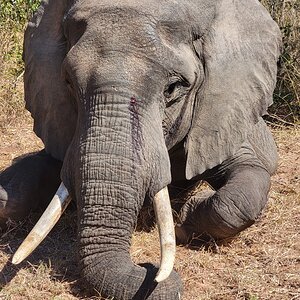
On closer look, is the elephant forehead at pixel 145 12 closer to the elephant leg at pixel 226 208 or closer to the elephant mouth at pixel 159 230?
the elephant mouth at pixel 159 230

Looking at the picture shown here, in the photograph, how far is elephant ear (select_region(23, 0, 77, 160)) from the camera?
4668 millimetres

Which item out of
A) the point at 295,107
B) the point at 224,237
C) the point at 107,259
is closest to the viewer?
the point at 107,259

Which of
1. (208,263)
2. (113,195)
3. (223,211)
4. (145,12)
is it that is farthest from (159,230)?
(145,12)

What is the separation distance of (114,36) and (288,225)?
1.84 m

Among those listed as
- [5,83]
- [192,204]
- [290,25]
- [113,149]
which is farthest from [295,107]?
[113,149]

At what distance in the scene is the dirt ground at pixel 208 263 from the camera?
3.99 metres

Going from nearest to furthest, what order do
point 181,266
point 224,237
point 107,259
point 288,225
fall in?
point 107,259, point 181,266, point 224,237, point 288,225

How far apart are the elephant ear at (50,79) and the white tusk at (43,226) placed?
691 millimetres

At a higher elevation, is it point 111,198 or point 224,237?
point 111,198

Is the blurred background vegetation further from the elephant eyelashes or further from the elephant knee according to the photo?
the elephant eyelashes

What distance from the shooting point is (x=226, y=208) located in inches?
182

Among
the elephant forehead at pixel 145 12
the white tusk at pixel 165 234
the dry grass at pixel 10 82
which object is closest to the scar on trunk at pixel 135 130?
the white tusk at pixel 165 234

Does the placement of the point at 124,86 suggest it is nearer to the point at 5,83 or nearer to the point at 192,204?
the point at 192,204

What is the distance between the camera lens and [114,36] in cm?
394
